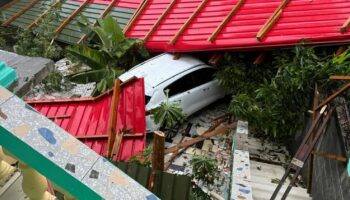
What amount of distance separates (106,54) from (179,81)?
1.95 meters

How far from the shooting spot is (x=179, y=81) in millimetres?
7207

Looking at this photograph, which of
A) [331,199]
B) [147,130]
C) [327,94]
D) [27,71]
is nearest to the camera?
[27,71]

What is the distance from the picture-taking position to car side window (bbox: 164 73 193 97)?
707 cm

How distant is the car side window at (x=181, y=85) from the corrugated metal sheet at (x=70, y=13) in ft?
9.21

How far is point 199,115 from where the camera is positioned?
778 cm

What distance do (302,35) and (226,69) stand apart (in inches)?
63.4

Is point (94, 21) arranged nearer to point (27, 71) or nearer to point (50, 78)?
point (50, 78)

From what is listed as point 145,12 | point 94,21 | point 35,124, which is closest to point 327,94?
point 35,124

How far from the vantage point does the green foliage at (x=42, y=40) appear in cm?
Answer: 895

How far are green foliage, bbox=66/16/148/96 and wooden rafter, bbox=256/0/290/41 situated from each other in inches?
107

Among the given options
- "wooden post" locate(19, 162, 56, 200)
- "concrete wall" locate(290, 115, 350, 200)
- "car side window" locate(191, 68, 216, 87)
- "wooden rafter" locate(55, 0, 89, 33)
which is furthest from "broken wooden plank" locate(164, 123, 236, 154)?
"wooden rafter" locate(55, 0, 89, 33)

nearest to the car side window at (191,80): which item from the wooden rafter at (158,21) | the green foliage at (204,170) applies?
the wooden rafter at (158,21)

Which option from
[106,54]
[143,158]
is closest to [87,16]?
[106,54]

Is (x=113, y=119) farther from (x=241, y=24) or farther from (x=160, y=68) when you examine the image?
(x=241, y=24)
